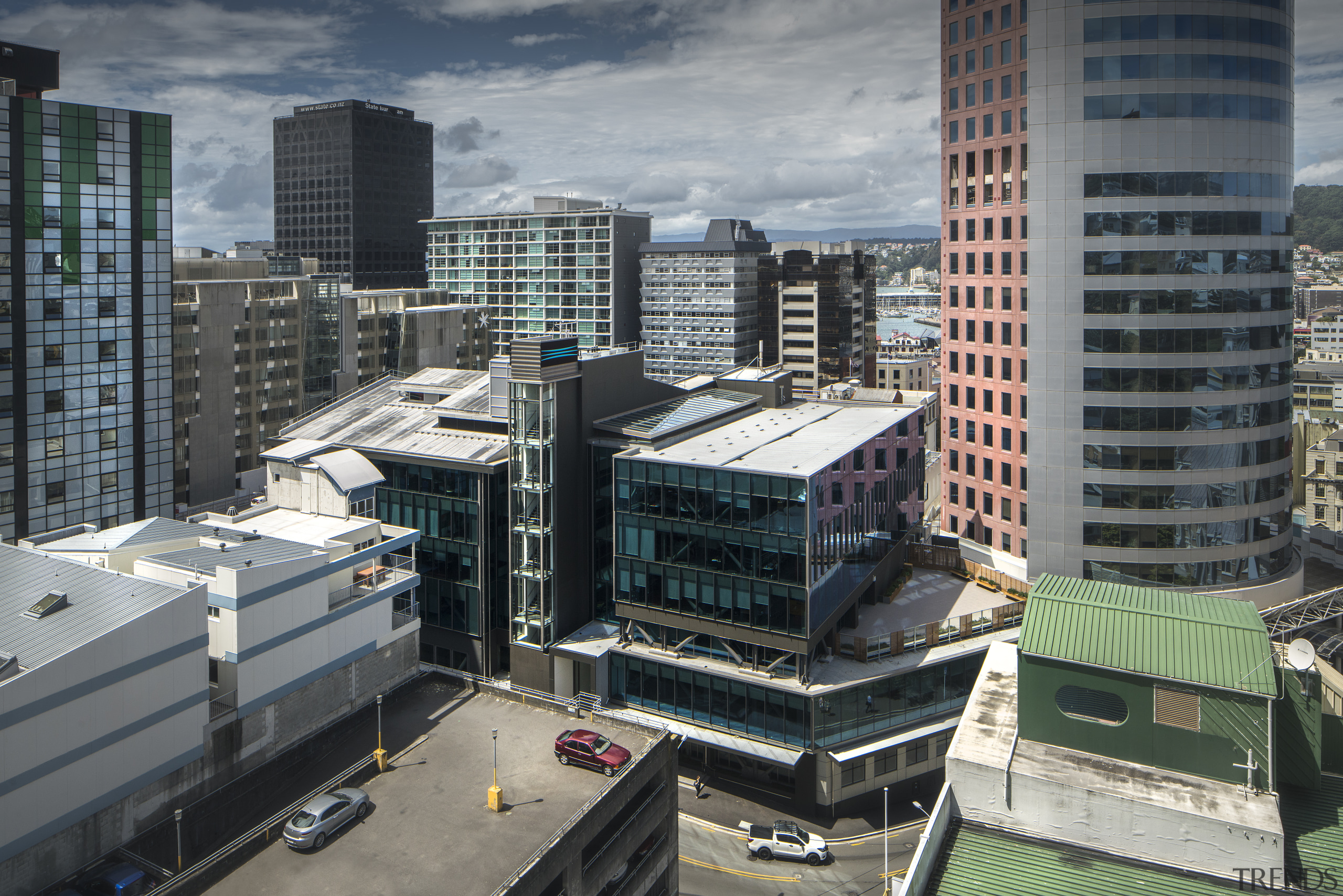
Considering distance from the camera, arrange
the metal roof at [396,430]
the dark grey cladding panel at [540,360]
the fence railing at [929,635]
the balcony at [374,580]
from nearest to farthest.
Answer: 1. the balcony at [374,580]
2. the fence railing at [929,635]
3. the dark grey cladding panel at [540,360]
4. the metal roof at [396,430]

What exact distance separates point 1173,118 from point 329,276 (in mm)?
106914

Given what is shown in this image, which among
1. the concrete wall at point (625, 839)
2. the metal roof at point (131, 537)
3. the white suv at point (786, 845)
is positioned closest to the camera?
the concrete wall at point (625, 839)

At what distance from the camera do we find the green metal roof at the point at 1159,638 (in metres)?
34.9

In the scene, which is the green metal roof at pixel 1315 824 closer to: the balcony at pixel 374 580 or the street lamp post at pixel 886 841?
the street lamp post at pixel 886 841

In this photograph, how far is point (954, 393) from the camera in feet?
300

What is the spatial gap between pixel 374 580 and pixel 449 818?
19707 millimetres

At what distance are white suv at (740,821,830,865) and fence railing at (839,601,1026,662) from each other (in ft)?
38.7

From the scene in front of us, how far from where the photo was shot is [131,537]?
175ft

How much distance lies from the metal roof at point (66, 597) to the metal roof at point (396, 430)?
92.5ft

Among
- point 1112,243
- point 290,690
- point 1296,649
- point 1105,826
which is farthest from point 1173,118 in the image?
point 290,690

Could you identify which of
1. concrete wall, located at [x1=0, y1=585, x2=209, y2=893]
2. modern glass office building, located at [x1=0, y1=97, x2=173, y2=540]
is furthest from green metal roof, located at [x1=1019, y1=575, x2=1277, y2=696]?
modern glass office building, located at [x1=0, y1=97, x2=173, y2=540]

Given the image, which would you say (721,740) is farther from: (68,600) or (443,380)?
(443,380)

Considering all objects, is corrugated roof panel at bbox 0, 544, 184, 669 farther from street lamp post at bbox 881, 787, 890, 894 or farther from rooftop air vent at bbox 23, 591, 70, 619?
street lamp post at bbox 881, 787, 890, 894

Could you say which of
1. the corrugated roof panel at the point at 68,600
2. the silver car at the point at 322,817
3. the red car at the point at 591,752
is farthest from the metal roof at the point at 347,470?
the silver car at the point at 322,817
